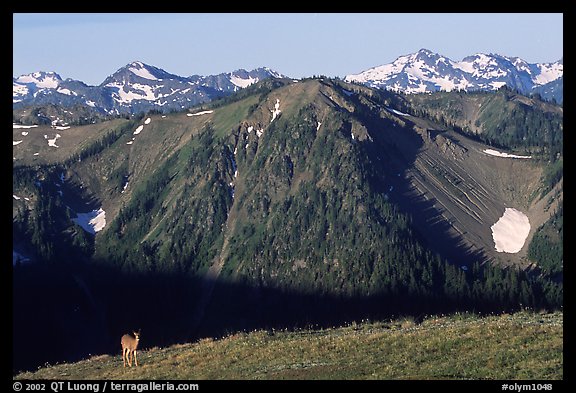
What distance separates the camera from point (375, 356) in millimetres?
55812

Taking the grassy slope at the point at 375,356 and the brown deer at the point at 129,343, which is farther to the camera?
the brown deer at the point at 129,343

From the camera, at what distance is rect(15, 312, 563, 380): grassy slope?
1984 inches

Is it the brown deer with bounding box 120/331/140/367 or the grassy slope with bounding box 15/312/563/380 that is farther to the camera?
the brown deer with bounding box 120/331/140/367

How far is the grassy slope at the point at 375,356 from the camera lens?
165 feet

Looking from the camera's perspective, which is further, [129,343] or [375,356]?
[129,343]

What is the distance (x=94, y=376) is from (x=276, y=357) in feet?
42.1

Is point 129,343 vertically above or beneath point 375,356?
above
